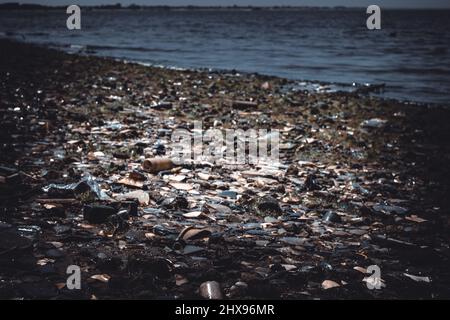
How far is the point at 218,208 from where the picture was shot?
417cm

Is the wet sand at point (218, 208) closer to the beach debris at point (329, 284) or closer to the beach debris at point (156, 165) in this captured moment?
the beach debris at point (329, 284)

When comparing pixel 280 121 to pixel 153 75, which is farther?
pixel 153 75

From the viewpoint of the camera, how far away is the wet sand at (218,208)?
287cm

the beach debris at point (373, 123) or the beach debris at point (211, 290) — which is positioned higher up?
the beach debris at point (373, 123)

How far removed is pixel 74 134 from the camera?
6391mm

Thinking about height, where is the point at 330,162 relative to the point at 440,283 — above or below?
above

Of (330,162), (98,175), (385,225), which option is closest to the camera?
(385,225)

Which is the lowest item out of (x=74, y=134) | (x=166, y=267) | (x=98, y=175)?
(x=166, y=267)

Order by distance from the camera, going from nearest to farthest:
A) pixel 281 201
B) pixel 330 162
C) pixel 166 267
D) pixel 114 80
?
1. pixel 166 267
2. pixel 281 201
3. pixel 330 162
4. pixel 114 80

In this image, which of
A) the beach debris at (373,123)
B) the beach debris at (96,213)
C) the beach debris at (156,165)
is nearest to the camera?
the beach debris at (96,213)

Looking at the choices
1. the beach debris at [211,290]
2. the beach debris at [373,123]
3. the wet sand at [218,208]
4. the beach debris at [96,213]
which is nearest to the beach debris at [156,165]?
the wet sand at [218,208]

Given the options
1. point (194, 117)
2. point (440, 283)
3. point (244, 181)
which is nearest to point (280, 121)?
point (194, 117)

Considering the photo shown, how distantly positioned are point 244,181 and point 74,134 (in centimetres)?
333
